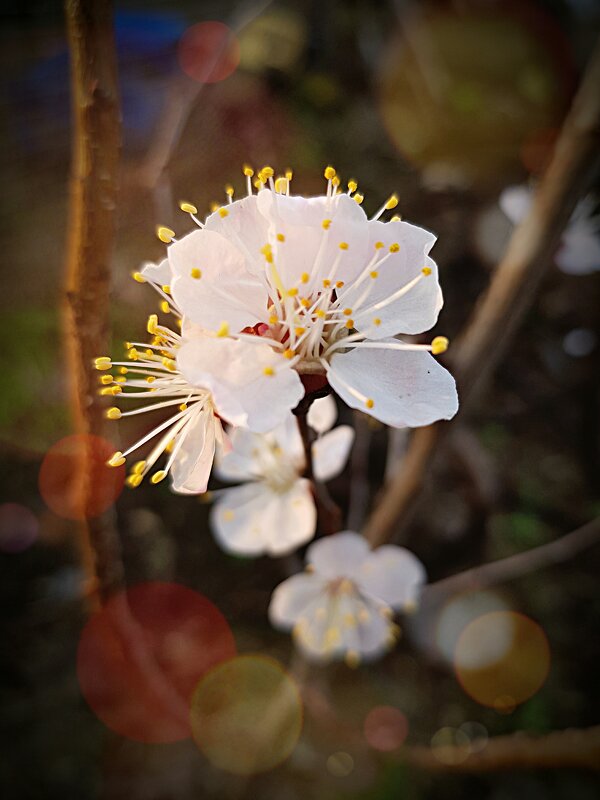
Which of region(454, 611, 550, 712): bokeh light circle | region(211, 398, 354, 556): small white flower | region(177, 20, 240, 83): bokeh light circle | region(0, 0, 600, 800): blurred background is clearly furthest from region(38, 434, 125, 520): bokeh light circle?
region(177, 20, 240, 83): bokeh light circle

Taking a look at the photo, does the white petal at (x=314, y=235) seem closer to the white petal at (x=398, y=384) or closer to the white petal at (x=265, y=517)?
the white petal at (x=398, y=384)

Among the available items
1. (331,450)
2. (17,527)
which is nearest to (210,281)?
(331,450)

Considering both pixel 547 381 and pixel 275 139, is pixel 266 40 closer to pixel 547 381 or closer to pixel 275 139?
pixel 275 139

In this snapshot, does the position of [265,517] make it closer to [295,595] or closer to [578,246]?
[295,595]

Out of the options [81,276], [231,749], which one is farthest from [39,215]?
[231,749]

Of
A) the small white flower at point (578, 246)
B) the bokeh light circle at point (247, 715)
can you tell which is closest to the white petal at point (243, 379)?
the small white flower at point (578, 246)
